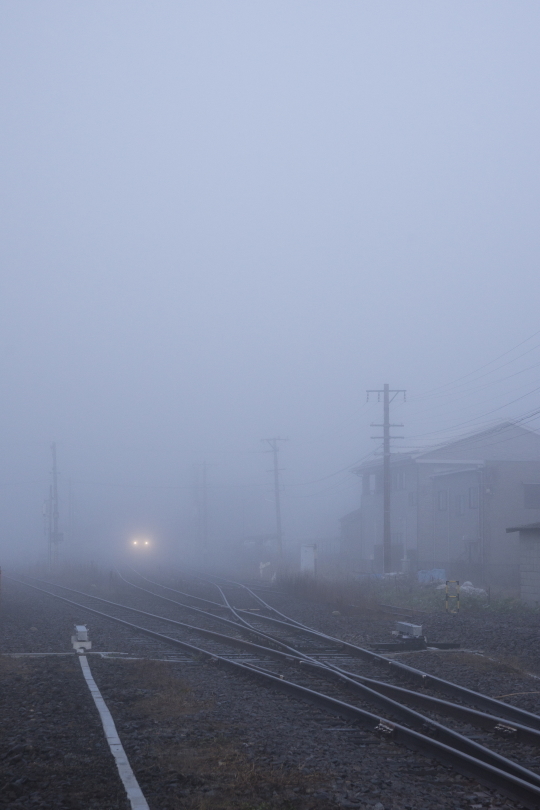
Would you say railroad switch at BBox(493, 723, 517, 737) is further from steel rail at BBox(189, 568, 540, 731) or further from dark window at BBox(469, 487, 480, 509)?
dark window at BBox(469, 487, 480, 509)

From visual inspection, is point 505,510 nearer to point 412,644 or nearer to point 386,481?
point 386,481

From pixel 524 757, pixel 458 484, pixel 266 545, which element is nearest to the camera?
pixel 524 757

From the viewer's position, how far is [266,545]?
234 feet

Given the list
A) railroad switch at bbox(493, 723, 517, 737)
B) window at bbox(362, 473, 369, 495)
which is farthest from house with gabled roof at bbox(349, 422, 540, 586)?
railroad switch at bbox(493, 723, 517, 737)

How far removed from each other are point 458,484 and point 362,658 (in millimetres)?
29215

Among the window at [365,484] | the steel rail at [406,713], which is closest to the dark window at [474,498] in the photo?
the window at [365,484]

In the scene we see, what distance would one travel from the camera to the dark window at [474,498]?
3916 cm

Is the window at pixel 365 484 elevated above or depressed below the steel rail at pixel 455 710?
below

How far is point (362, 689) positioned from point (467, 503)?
104 ft

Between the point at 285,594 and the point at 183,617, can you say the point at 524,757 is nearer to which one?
the point at 183,617

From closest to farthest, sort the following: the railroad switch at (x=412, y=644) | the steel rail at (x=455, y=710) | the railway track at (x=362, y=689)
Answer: the railway track at (x=362, y=689), the steel rail at (x=455, y=710), the railroad switch at (x=412, y=644)

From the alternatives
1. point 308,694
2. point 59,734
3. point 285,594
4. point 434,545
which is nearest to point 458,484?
point 434,545

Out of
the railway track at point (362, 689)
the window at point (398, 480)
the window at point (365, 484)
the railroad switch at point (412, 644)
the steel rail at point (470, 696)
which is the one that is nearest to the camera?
the railway track at point (362, 689)

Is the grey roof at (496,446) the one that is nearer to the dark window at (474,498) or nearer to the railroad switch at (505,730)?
the dark window at (474,498)
